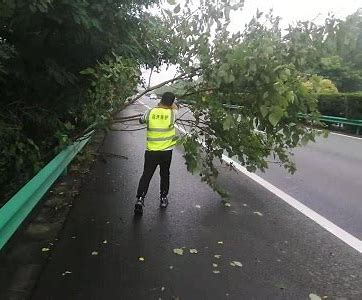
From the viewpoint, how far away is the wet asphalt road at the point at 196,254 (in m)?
4.18

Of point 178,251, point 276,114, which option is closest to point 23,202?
point 178,251

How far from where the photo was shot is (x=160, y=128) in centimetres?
630

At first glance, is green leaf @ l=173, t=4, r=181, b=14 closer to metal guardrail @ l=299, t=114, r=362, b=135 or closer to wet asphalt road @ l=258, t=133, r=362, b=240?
wet asphalt road @ l=258, t=133, r=362, b=240

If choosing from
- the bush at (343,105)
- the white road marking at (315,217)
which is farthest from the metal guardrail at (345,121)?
the white road marking at (315,217)

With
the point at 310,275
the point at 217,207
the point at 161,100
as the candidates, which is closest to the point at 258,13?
the point at 161,100

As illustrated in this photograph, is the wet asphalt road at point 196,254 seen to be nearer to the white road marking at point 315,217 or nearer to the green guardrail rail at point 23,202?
the white road marking at point 315,217

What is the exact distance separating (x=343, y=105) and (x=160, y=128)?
20.8 metres

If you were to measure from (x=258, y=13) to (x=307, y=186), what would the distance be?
13.4ft

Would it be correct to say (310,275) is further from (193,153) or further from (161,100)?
(161,100)

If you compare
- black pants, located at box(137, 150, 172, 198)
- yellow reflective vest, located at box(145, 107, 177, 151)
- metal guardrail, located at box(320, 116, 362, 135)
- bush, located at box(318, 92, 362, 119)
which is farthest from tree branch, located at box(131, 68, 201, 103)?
metal guardrail, located at box(320, 116, 362, 135)

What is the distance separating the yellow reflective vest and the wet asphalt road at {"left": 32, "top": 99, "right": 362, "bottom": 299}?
3.22ft

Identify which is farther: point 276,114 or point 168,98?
point 168,98

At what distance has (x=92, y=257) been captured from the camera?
4828mm

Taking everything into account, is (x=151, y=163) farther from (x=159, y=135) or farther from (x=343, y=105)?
(x=343, y=105)
